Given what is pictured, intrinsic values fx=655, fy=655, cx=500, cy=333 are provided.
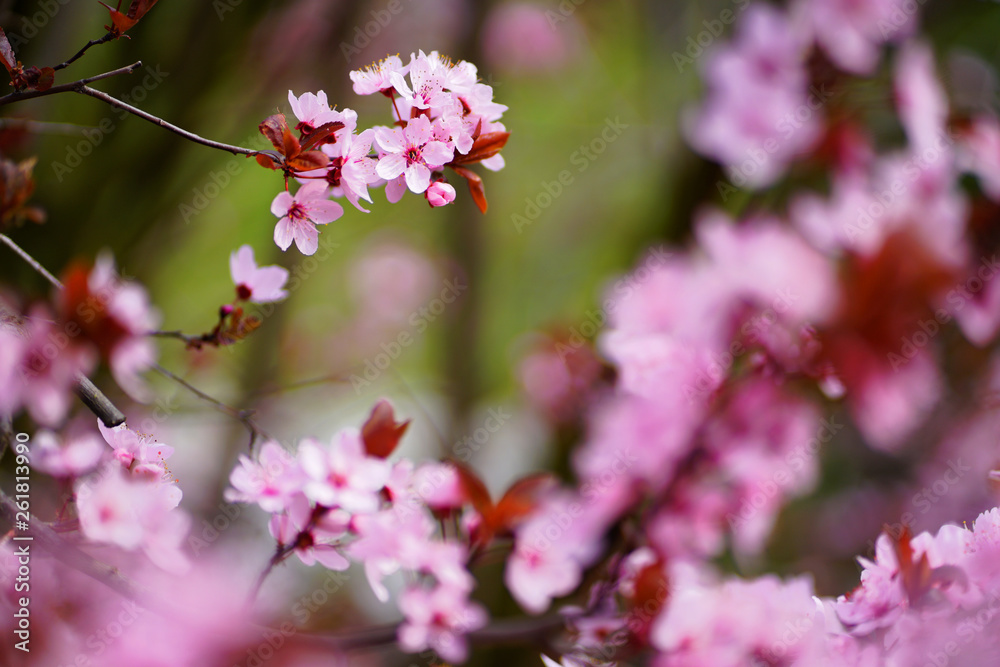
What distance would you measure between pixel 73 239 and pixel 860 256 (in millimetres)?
1120

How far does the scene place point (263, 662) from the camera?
758 mm

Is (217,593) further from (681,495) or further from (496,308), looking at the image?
(496,308)

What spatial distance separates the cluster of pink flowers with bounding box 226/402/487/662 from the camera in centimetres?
54

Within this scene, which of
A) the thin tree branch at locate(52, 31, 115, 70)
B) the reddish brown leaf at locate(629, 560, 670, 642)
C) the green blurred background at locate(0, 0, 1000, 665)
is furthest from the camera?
the green blurred background at locate(0, 0, 1000, 665)

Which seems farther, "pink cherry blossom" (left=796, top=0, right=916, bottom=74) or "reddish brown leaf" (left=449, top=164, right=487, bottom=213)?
"pink cherry blossom" (left=796, top=0, right=916, bottom=74)

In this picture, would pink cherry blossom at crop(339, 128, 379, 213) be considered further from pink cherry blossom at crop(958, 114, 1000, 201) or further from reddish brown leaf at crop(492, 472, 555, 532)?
pink cherry blossom at crop(958, 114, 1000, 201)

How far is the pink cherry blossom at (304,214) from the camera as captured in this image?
0.50m

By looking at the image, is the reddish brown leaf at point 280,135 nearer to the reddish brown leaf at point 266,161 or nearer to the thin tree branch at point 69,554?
the reddish brown leaf at point 266,161

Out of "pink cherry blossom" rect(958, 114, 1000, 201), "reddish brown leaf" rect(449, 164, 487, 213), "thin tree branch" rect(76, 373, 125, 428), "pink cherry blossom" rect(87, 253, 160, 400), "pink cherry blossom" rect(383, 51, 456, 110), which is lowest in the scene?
"thin tree branch" rect(76, 373, 125, 428)

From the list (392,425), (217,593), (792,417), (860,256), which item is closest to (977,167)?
Result: (860,256)

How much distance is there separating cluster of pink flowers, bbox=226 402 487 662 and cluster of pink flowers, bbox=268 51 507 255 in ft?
0.58

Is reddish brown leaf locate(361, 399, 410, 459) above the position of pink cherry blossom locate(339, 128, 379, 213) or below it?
below

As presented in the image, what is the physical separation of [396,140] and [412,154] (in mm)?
15

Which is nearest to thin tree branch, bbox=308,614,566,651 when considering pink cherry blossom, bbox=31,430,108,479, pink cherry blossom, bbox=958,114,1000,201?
pink cherry blossom, bbox=31,430,108,479
